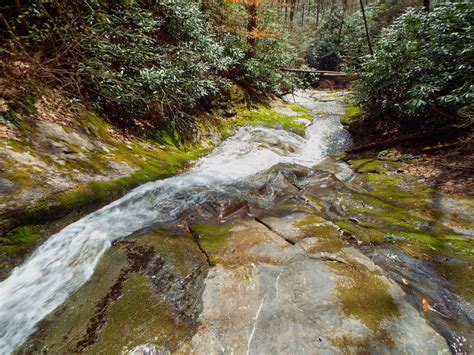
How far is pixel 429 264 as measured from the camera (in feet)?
10.1

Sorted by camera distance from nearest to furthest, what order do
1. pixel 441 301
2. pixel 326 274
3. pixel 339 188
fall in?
pixel 441 301 → pixel 326 274 → pixel 339 188

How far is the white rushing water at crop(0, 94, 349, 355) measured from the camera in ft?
8.87

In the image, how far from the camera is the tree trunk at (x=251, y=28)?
1234 cm

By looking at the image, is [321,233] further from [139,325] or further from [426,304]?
[139,325]

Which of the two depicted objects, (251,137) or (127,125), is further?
(251,137)

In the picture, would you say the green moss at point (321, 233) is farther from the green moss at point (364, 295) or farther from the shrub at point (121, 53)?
the shrub at point (121, 53)

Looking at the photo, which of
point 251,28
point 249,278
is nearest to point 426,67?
point 249,278

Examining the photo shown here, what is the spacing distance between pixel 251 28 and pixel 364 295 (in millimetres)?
13298

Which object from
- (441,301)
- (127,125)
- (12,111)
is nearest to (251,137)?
(127,125)

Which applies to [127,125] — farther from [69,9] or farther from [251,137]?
[251,137]

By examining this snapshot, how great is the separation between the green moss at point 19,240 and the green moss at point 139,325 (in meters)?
1.75

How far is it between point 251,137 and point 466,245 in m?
7.39

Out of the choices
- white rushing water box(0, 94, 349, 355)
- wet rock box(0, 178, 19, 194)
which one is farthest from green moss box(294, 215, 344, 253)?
wet rock box(0, 178, 19, 194)

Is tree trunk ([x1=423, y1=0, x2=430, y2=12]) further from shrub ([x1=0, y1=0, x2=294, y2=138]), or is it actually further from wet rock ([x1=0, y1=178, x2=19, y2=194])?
wet rock ([x1=0, y1=178, x2=19, y2=194])
